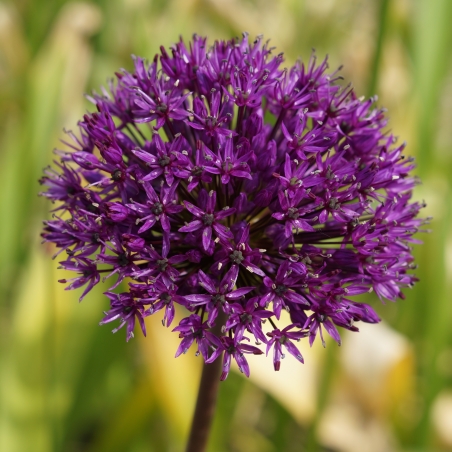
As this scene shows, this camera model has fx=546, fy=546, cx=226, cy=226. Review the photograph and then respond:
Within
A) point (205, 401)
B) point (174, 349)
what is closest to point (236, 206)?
point (205, 401)

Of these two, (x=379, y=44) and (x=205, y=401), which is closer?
(x=205, y=401)

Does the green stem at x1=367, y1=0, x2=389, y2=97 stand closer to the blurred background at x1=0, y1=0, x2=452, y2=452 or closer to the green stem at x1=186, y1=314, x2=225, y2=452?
the blurred background at x1=0, y1=0, x2=452, y2=452

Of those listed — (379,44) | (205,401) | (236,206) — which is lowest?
(205,401)

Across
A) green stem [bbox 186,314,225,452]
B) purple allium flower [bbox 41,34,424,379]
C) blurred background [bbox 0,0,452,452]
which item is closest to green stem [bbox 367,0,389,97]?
blurred background [bbox 0,0,452,452]

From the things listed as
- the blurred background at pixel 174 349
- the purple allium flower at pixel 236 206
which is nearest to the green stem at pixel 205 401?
the purple allium flower at pixel 236 206

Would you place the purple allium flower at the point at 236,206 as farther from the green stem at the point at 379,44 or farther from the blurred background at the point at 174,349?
the blurred background at the point at 174,349

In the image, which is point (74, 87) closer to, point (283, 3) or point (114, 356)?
point (114, 356)

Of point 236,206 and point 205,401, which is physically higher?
point 236,206

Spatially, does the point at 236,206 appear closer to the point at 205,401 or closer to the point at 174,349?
the point at 205,401
